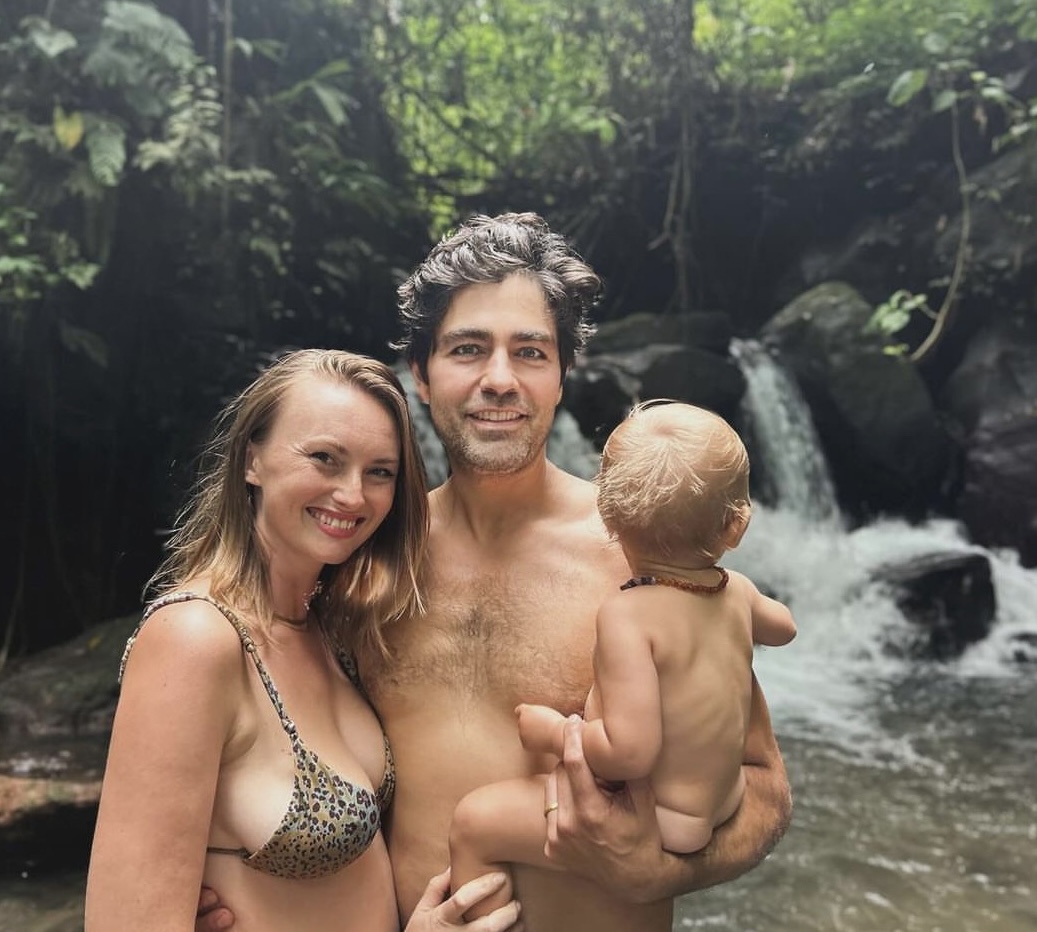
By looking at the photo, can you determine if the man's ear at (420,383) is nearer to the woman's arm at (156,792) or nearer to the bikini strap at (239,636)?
the bikini strap at (239,636)

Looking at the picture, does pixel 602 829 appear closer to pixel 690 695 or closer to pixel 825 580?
pixel 690 695

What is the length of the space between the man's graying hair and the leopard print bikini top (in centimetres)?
90

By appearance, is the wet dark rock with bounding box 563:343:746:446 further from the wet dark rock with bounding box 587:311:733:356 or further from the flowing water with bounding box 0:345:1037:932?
the flowing water with bounding box 0:345:1037:932

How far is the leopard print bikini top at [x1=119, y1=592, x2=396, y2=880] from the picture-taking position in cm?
150

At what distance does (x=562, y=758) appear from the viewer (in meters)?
1.72

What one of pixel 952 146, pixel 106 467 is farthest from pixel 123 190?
pixel 952 146

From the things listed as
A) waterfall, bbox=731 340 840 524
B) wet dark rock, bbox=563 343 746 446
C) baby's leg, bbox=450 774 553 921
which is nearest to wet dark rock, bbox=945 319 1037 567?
waterfall, bbox=731 340 840 524

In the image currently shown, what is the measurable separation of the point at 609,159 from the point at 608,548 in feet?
31.9

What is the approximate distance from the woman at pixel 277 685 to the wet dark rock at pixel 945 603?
266 inches

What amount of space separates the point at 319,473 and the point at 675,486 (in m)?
0.69

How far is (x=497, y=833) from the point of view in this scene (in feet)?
5.76

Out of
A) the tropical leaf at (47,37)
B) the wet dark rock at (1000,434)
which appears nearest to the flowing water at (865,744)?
the wet dark rock at (1000,434)

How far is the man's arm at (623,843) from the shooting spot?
5.33ft

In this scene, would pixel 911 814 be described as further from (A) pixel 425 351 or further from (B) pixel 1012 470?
(B) pixel 1012 470
